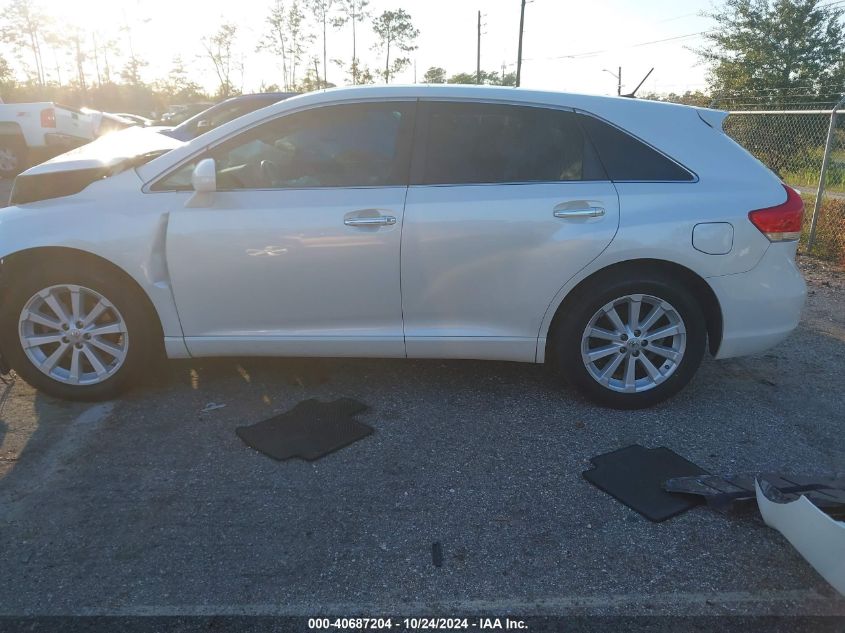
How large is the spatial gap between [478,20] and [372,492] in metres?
58.0

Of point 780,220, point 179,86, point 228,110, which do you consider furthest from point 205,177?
point 179,86

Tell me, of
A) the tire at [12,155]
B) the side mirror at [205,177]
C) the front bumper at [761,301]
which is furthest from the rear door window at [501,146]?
the tire at [12,155]

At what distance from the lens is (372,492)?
304 centimetres

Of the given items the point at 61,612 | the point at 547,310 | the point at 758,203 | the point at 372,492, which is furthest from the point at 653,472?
the point at 61,612

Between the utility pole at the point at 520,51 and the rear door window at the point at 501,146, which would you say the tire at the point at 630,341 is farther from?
the utility pole at the point at 520,51

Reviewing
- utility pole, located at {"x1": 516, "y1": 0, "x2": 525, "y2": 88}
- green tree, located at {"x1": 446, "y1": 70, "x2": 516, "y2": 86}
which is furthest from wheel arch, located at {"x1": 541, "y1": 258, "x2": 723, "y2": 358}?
green tree, located at {"x1": 446, "y1": 70, "x2": 516, "y2": 86}

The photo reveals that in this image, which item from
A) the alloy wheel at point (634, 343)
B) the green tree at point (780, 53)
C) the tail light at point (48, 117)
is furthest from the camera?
the green tree at point (780, 53)

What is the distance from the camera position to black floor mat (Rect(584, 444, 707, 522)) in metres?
2.92

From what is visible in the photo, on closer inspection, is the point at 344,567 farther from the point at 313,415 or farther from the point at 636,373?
the point at 636,373

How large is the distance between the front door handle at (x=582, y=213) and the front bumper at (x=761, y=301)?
0.71 meters

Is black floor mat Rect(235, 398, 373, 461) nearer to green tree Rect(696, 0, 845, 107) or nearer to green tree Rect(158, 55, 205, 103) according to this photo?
green tree Rect(696, 0, 845, 107)

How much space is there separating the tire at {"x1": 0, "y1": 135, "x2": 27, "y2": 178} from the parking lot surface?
483 inches

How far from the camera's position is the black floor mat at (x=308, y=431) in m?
3.40

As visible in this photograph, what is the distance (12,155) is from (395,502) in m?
14.9
